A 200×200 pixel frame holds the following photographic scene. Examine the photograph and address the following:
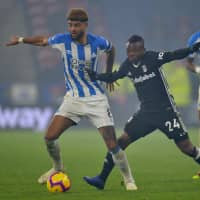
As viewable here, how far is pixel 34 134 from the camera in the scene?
29078mm

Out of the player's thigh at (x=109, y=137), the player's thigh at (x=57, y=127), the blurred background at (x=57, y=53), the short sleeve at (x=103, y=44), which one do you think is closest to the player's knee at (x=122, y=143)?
the player's thigh at (x=109, y=137)

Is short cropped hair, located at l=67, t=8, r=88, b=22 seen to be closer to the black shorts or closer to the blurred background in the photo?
the black shorts

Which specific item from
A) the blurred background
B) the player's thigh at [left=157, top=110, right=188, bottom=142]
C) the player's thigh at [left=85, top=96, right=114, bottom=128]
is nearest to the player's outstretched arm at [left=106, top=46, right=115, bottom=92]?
the player's thigh at [left=85, top=96, right=114, bottom=128]

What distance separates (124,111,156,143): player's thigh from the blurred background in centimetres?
1859

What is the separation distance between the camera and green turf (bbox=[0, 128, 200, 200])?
37.6ft

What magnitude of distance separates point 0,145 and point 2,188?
10829mm

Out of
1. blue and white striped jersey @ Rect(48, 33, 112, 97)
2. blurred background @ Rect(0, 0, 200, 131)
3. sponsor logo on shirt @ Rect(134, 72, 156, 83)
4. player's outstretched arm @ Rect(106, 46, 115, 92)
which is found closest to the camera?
blue and white striped jersey @ Rect(48, 33, 112, 97)

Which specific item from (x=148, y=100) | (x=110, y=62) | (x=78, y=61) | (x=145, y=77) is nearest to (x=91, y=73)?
(x=78, y=61)

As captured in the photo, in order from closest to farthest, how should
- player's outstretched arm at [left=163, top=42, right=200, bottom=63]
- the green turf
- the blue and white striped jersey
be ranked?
the green turf, player's outstretched arm at [left=163, top=42, right=200, bottom=63], the blue and white striped jersey

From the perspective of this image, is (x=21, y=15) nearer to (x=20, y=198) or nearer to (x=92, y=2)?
(x=92, y=2)

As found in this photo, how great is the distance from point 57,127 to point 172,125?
6.21 feet

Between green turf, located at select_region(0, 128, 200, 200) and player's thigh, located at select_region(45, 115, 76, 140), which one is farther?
player's thigh, located at select_region(45, 115, 76, 140)

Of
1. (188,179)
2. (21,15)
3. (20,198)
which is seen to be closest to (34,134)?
(21,15)

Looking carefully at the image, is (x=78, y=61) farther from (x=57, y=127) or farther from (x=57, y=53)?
(x=57, y=53)
